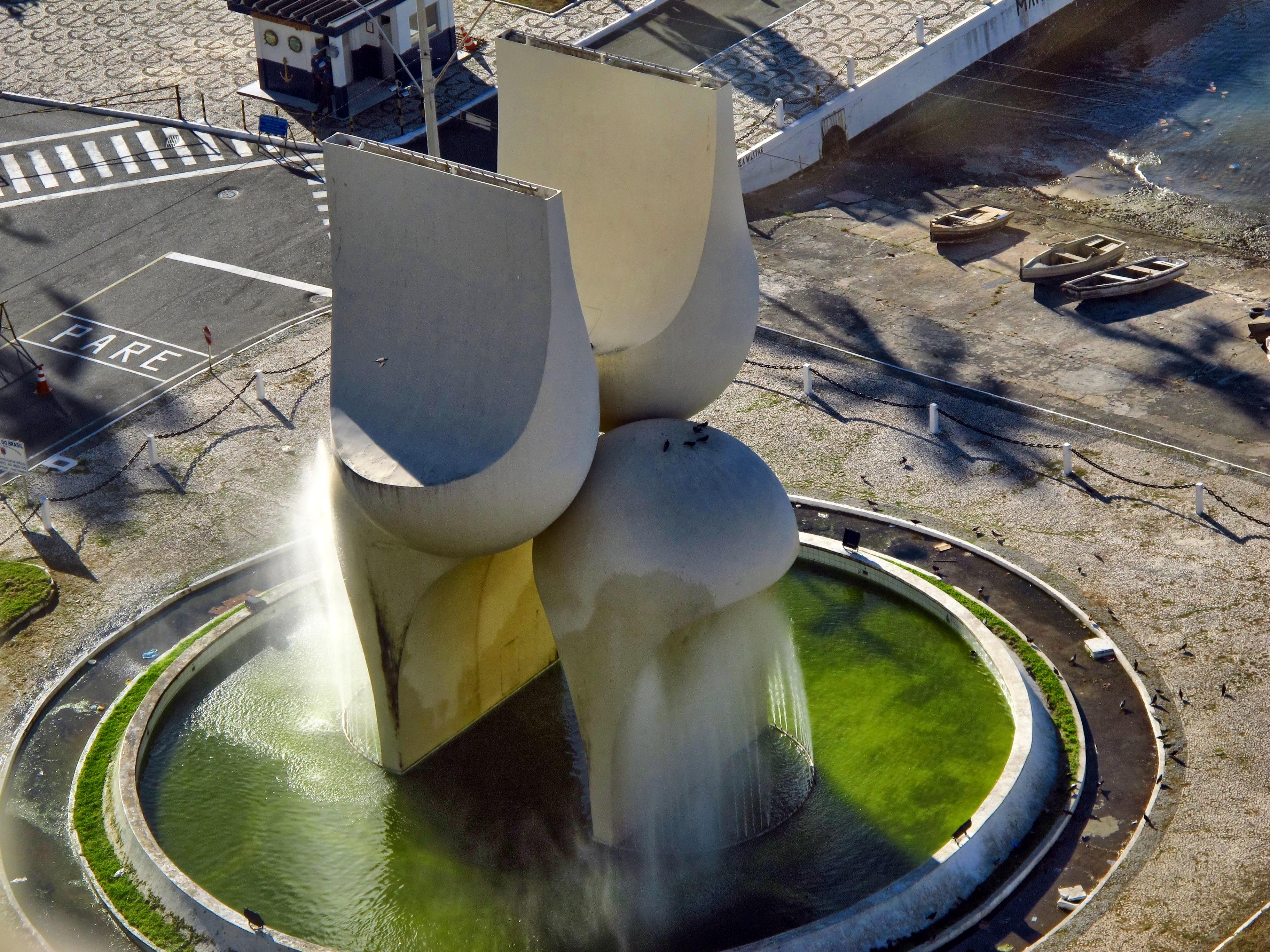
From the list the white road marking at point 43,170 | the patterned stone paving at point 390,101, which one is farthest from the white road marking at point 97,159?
the patterned stone paving at point 390,101

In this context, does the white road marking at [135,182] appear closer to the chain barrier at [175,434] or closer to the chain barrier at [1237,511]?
the chain barrier at [175,434]

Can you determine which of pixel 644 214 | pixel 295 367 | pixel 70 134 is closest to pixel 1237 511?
pixel 644 214

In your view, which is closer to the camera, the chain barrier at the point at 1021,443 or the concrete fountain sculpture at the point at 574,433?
the concrete fountain sculpture at the point at 574,433

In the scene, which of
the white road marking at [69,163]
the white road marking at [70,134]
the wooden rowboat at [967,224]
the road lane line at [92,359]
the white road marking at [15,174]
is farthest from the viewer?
the white road marking at [70,134]

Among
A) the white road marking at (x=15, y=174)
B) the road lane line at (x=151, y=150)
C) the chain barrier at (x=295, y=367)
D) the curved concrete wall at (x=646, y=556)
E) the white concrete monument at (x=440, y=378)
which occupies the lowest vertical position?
the white road marking at (x=15, y=174)

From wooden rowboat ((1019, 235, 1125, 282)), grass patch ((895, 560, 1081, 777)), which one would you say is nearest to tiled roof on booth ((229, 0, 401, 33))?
wooden rowboat ((1019, 235, 1125, 282))

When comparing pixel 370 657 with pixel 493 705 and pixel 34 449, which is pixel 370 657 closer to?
pixel 493 705
